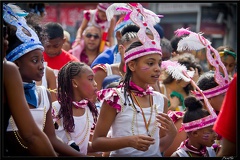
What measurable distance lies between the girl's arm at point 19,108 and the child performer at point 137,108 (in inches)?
33.6

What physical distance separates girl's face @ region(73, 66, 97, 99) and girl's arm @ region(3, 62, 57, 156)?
151 cm

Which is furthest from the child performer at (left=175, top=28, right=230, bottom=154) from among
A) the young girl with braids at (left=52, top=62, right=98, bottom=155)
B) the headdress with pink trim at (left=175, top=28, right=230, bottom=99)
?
the young girl with braids at (left=52, top=62, right=98, bottom=155)

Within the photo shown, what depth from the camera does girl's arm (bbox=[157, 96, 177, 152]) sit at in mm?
4707

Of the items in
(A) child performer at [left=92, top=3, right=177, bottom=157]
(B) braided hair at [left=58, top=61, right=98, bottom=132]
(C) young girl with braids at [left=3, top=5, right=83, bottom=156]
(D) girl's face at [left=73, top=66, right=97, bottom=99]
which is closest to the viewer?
(C) young girl with braids at [left=3, top=5, right=83, bottom=156]

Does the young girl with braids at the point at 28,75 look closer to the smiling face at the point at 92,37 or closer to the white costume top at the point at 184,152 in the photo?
the white costume top at the point at 184,152

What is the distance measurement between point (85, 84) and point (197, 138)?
3.36 feet

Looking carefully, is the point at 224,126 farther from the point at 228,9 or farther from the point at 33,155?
the point at 228,9

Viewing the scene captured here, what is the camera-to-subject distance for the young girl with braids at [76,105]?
5180mm

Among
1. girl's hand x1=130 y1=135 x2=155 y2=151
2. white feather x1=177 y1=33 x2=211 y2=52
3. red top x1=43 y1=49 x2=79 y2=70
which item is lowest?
girl's hand x1=130 y1=135 x2=155 y2=151

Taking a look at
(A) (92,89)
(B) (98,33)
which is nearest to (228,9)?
(B) (98,33)

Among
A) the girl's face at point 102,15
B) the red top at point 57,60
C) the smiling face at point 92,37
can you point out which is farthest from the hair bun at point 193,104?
the girl's face at point 102,15

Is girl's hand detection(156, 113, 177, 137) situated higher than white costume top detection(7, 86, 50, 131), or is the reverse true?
white costume top detection(7, 86, 50, 131)

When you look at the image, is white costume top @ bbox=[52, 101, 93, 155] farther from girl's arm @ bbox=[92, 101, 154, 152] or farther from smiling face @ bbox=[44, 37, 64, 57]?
smiling face @ bbox=[44, 37, 64, 57]

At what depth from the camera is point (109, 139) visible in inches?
181
